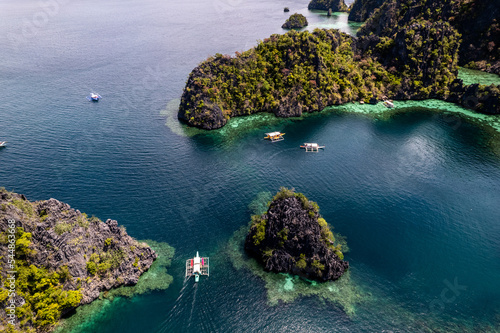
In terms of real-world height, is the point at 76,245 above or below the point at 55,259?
above

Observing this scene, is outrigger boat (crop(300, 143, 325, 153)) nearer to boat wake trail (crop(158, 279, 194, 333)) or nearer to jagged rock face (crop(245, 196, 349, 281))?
jagged rock face (crop(245, 196, 349, 281))

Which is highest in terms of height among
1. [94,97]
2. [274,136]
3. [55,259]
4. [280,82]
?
[94,97]

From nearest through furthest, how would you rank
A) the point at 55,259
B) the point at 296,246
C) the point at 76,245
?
the point at 55,259
the point at 76,245
the point at 296,246

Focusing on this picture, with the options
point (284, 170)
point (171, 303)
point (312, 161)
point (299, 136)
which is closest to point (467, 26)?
point (299, 136)

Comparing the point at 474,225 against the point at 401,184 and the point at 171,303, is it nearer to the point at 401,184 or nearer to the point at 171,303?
the point at 401,184

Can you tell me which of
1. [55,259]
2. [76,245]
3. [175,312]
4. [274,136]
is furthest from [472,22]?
[55,259]

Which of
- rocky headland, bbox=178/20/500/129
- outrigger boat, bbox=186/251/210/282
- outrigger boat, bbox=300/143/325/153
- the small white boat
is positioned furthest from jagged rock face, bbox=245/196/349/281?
the small white boat

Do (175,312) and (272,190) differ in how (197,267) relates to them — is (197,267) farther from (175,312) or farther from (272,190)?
(272,190)
